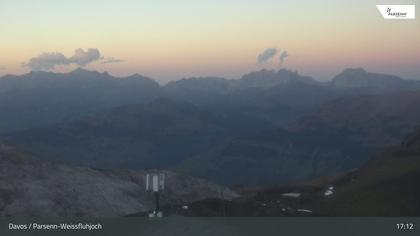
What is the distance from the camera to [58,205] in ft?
110

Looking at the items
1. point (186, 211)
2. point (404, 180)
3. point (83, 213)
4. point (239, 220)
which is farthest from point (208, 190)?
point (239, 220)

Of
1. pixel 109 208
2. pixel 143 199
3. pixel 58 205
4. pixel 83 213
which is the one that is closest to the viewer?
pixel 58 205

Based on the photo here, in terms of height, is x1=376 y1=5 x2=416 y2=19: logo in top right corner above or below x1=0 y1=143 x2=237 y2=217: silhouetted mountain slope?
above

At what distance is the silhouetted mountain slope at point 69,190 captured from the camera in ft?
111

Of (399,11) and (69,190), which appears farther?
(69,190)

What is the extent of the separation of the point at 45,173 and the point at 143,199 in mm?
8491

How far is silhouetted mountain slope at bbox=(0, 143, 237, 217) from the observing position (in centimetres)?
3375

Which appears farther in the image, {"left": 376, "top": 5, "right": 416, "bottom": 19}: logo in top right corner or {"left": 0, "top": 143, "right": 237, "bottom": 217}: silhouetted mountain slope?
{"left": 0, "top": 143, "right": 237, "bottom": 217}: silhouetted mountain slope

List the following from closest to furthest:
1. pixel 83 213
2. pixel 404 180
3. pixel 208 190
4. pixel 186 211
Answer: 1. pixel 186 211
2. pixel 404 180
3. pixel 83 213
4. pixel 208 190

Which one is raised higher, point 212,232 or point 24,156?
point 24,156

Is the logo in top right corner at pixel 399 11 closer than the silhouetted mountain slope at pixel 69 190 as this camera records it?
Yes

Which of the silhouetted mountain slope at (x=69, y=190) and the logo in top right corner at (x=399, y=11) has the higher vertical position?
the logo in top right corner at (x=399, y=11)

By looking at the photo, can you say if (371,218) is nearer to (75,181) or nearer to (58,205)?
(58,205)

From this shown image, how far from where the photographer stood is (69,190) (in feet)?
134
